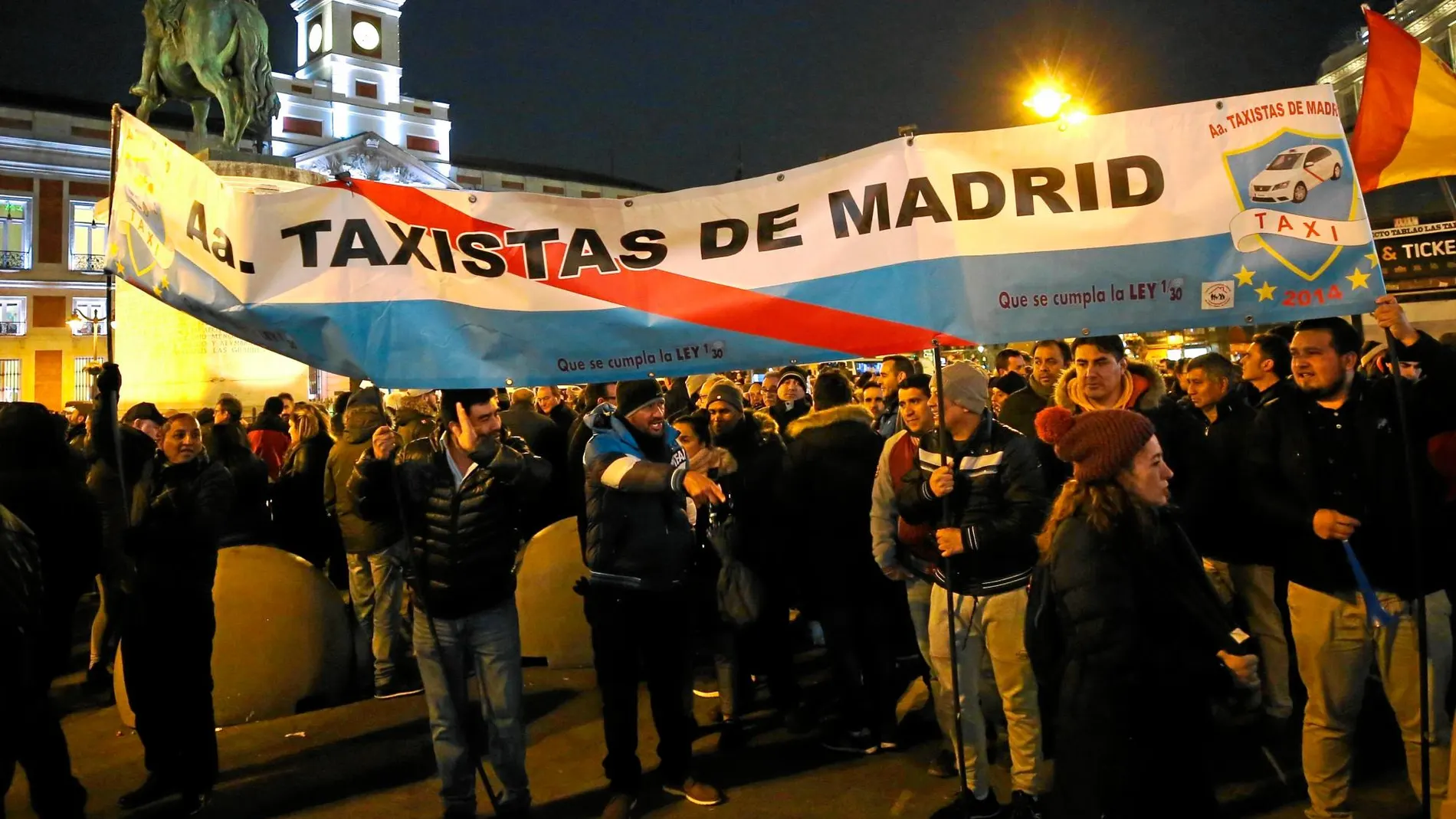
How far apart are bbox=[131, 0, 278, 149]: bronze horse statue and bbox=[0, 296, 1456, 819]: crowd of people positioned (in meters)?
12.5

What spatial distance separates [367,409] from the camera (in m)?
6.48

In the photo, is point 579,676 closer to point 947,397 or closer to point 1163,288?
point 947,397

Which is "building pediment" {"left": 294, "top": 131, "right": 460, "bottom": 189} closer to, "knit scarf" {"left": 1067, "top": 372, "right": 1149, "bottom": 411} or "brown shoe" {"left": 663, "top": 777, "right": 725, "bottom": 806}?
"brown shoe" {"left": 663, "top": 777, "right": 725, "bottom": 806}

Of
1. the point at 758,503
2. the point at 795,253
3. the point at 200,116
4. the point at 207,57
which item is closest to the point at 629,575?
the point at 758,503

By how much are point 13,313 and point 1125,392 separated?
174ft

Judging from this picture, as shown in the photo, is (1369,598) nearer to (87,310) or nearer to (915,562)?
(915,562)

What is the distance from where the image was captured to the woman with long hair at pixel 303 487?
7.66 metres

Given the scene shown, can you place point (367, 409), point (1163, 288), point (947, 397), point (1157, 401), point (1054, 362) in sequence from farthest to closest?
1. point (367, 409)
2. point (1054, 362)
3. point (1157, 401)
4. point (947, 397)
5. point (1163, 288)

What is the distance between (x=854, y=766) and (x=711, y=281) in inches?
111

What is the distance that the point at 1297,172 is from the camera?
322 centimetres

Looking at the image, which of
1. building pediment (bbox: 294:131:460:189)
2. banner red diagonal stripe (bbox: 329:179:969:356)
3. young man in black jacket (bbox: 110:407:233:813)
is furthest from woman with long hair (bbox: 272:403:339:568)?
building pediment (bbox: 294:131:460:189)

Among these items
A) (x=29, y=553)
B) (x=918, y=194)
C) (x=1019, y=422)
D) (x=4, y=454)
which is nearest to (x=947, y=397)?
(x=918, y=194)

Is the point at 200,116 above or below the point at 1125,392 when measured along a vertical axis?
above

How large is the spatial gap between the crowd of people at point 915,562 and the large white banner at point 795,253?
18.1 inches
